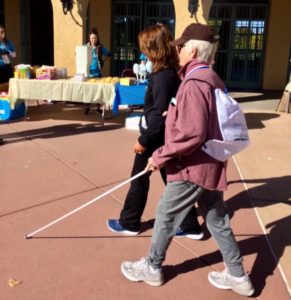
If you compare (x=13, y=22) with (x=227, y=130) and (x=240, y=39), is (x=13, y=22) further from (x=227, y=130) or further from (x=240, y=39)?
(x=227, y=130)

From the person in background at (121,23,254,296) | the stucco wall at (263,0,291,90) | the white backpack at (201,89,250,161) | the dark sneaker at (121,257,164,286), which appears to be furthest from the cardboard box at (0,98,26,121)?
the stucco wall at (263,0,291,90)

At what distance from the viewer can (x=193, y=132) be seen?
2279 mm

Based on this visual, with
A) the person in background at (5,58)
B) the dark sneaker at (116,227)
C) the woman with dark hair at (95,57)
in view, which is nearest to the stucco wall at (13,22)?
the person in background at (5,58)

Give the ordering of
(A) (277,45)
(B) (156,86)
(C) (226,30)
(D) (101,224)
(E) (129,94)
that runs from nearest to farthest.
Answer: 1. (B) (156,86)
2. (D) (101,224)
3. (E) (129,94)
4. (A) (277,45)
5. (C) (226,30)

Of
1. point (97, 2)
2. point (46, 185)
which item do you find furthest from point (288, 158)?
point (97, 2)

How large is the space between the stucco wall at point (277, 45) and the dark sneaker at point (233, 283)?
1039cm

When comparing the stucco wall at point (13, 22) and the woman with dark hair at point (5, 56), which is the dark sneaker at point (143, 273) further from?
the stucco wall at point (13, 22)

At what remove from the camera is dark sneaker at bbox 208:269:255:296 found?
269 cm

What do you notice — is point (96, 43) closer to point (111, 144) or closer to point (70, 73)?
point (70, 73)

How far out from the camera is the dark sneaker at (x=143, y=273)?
278 cm

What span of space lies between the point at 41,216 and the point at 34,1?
11.6 m

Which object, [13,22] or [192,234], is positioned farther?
[13,22]

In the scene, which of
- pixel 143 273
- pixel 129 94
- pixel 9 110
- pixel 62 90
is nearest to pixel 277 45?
pixel 129 94

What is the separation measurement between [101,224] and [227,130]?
1750mm
